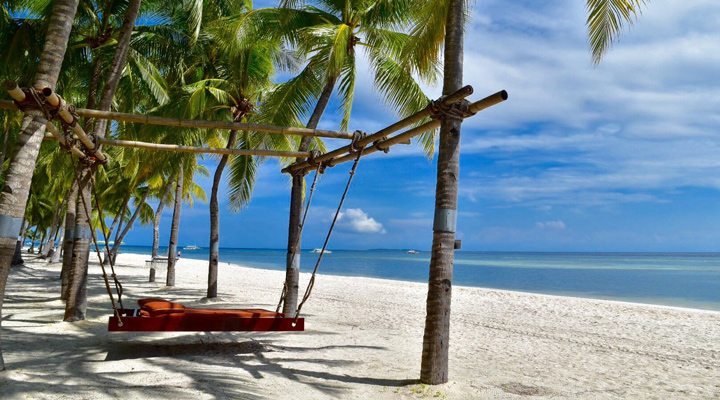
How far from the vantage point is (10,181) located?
437 centimetres

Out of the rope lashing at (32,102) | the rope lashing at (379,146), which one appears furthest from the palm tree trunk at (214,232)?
the rope lashing at (32,102)

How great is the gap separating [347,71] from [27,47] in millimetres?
6956

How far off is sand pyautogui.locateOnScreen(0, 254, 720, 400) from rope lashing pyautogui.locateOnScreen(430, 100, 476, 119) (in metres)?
2.44

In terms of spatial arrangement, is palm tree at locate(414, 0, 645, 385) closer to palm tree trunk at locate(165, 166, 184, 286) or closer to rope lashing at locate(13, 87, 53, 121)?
rope lashing at locate(13, 87, 53, 121)

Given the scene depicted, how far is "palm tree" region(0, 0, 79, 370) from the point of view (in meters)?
4.29

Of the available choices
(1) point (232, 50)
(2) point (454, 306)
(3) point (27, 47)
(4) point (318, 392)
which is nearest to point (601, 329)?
(2) point (454, 306)

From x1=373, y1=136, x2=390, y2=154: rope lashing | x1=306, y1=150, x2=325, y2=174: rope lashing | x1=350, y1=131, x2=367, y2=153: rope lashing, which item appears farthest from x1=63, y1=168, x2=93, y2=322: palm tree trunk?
x1=373, y1=136, x2=390, y2=154: rope lashing

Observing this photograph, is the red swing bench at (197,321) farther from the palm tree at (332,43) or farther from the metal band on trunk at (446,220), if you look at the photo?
the palm tree at (332,43)

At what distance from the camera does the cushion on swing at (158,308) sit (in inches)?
220

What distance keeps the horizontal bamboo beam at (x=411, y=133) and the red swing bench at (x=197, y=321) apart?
2.00 metres

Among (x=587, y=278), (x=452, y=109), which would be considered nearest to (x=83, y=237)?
(x=452, y=109)

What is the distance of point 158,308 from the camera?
590 cm

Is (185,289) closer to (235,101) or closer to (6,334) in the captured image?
(235,101)

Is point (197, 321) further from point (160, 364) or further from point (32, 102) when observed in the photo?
point (32, 102)
